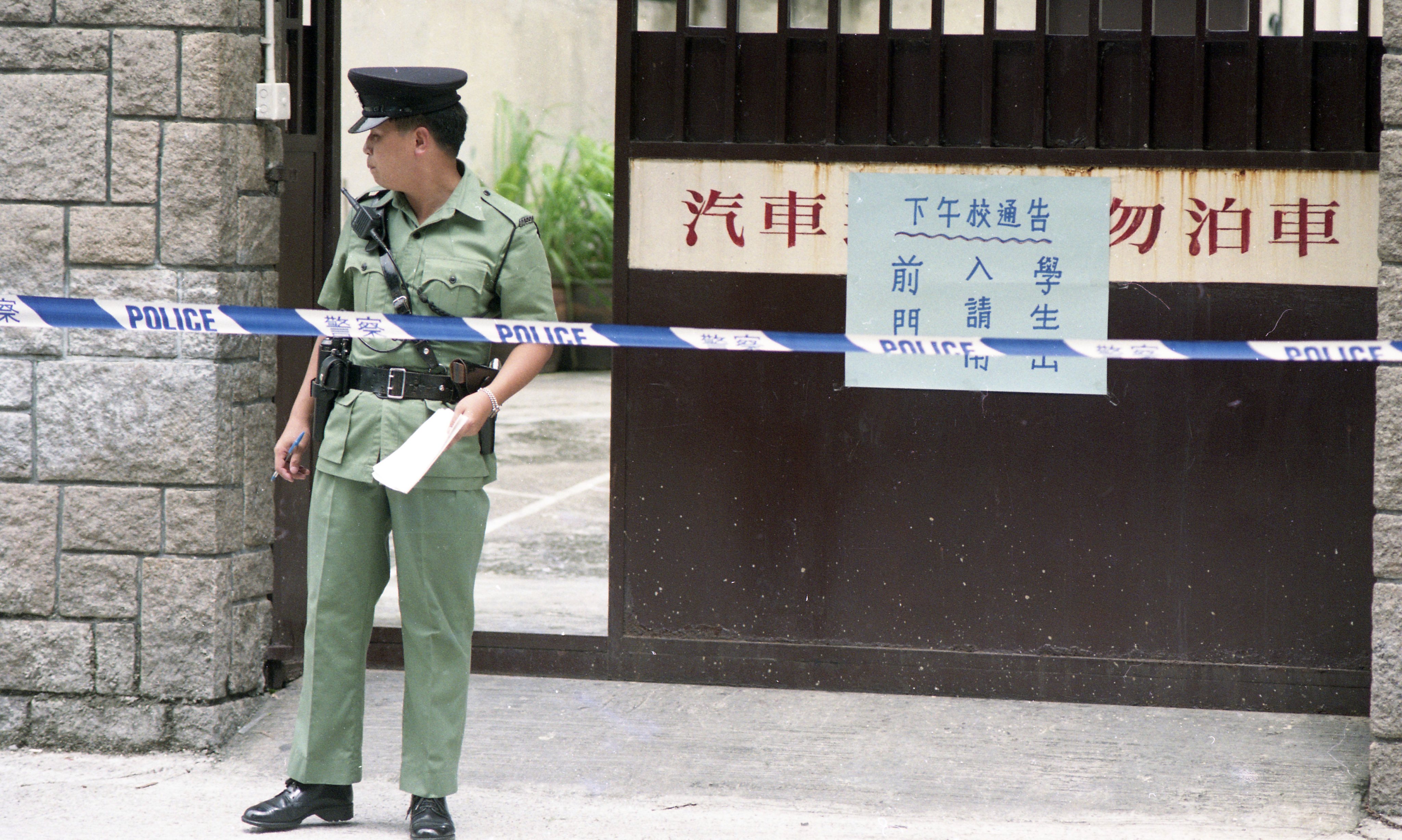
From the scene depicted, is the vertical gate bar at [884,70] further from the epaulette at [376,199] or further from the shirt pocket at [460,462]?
the shirt pocket at [460,462]

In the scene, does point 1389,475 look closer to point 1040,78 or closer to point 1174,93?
point 1174,93

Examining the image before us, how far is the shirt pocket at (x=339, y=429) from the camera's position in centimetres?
406

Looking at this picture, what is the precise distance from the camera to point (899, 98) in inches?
198

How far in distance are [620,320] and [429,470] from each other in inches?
54.5

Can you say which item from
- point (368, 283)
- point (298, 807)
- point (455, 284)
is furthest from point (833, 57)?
point (298, 807)

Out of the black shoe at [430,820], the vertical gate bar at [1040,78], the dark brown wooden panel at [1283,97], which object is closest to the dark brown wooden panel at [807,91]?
the vertical gate bar at [1040,78]

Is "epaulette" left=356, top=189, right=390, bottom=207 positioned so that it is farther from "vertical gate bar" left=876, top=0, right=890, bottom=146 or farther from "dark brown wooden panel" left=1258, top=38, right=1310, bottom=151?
"dark brown wooden panel" left=1258, top=38, right=1310, bottom=151

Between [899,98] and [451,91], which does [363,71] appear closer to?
[451,91]

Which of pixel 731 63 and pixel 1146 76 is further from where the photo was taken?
pixel 731 63

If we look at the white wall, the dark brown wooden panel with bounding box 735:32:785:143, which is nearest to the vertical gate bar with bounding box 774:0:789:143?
the dark brown wooden panel with bounding box 735:32:785:143

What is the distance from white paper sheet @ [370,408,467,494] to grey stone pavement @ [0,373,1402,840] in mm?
1055

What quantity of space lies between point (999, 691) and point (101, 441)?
9.70 ft

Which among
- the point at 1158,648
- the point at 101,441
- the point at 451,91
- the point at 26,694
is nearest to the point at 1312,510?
the point at 1158,648

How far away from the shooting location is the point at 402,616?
4.12 metres
